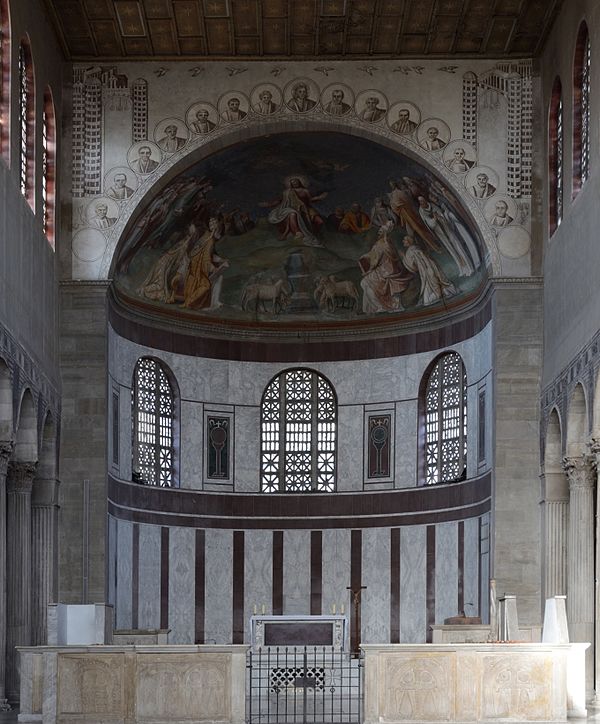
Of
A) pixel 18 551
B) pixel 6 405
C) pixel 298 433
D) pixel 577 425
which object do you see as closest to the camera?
pixel 6 405

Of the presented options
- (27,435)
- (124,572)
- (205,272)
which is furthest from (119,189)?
(124,572)

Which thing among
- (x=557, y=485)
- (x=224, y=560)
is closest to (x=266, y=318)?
(x=224, y=560)

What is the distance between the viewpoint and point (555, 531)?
3291cm

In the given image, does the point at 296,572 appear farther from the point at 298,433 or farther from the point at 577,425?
the point at 577,425

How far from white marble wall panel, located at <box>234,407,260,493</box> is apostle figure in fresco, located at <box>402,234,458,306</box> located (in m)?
5.68

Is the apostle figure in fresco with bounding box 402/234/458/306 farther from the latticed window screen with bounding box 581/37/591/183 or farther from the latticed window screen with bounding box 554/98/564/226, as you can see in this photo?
the latticed window screen with bounding box 581/37/591/183

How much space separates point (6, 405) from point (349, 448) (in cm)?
1471

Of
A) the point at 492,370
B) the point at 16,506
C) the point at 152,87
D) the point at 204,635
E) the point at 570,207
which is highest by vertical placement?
the point at 152,87

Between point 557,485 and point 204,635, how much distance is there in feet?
35.2

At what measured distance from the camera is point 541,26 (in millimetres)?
33750

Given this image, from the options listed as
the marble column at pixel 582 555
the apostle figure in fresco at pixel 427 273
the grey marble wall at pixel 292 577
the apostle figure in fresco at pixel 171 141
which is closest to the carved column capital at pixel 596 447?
the marble column at pixel 582 555

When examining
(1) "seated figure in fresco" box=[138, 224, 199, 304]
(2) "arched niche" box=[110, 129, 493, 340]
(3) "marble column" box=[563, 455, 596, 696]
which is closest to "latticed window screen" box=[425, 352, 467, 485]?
(2) "arched niche" box=[110, 129, 493, 340]

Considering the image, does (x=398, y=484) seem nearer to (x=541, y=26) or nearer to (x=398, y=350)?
(x=398, y=350)

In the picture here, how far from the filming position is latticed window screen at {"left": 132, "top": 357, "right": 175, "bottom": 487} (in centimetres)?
3916
